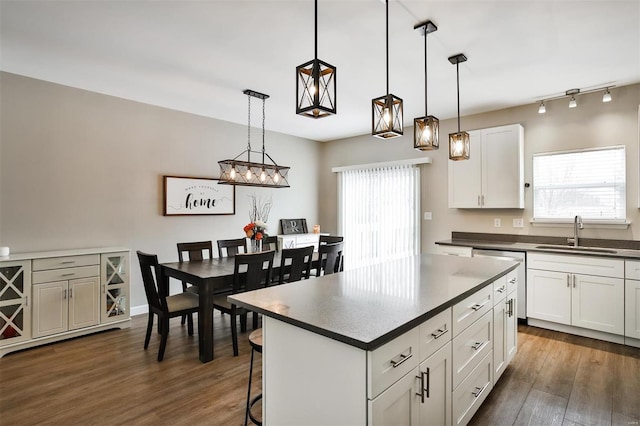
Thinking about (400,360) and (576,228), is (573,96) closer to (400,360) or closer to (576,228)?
(576,228)

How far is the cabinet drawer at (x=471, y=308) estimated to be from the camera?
1836 millimetres

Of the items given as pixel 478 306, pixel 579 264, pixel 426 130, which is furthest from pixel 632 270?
pixel 426 130

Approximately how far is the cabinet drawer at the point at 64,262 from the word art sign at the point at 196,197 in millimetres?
1090

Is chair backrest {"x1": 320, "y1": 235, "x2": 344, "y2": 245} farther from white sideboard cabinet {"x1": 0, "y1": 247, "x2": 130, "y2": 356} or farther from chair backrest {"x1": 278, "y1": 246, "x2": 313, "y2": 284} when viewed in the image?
white sideboard cabinet {"x1": 0, "y1": 247, "x2": 130, "y2": 356}

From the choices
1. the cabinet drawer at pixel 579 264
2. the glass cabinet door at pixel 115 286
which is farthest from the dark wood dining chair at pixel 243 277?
the cabinet drawer at pixel 579 264

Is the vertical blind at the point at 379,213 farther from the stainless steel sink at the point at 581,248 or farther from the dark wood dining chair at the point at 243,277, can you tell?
the dark wood dining chair at the point at 243,277

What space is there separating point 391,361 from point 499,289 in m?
1.56

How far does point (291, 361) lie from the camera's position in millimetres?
Result: 1494

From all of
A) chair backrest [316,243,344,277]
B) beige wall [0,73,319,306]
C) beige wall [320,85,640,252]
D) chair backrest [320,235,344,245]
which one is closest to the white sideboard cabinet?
beige wall [0,73,319,306]

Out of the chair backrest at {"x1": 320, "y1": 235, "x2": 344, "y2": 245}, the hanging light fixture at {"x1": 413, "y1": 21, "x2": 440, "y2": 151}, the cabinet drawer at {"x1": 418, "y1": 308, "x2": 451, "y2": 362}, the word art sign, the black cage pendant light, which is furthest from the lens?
the chair backrest at {"x1": 320, "y1": 235, "x2": 344, "y2": 245}

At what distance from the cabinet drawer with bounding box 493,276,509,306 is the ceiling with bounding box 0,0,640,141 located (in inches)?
74.4

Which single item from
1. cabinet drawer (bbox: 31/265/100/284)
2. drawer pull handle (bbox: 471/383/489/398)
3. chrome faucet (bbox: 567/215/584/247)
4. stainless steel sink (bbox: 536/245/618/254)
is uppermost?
chrome faucet (bbox: 567/215/584/247)

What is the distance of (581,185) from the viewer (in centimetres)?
398

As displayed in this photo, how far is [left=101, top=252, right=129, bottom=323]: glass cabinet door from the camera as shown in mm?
3697
